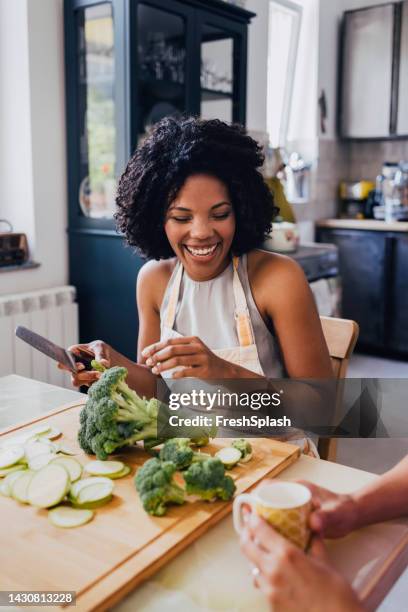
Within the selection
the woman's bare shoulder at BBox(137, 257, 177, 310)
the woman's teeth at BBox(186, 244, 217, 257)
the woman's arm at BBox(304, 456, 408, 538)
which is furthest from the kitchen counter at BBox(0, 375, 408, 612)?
the woman's bare shoulder at BBox(137, 257, 177, 310)

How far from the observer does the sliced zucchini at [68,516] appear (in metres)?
0.91

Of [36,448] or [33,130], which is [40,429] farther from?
[33,130]

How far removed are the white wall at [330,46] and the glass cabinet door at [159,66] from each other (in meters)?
1.89

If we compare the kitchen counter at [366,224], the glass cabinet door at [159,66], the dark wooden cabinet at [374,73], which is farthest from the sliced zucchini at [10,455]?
the dark wooden cabinet at [374,73]

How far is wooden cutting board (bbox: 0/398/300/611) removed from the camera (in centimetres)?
78

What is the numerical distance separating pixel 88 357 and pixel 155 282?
0.45m

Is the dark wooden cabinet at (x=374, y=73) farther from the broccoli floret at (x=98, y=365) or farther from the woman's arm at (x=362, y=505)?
the woman's arm at (x=362, y=505)

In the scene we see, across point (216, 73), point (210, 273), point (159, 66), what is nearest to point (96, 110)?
point (159, 66)

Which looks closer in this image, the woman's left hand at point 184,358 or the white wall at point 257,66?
the woman's left hand at point 184,358

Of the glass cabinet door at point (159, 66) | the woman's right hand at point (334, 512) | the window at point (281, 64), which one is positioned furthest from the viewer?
the window at point (281, 64)

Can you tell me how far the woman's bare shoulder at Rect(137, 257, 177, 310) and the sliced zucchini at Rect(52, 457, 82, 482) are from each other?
783 millimetres

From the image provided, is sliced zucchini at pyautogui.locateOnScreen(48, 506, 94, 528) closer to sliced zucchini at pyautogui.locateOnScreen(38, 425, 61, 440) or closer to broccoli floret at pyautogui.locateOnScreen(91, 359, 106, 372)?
sliced zucchini at pyautogui.locateOnScreen(38, 425, 61, 440)

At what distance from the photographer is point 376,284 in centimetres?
452

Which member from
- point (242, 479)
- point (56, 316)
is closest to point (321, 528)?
point (242, 479)
